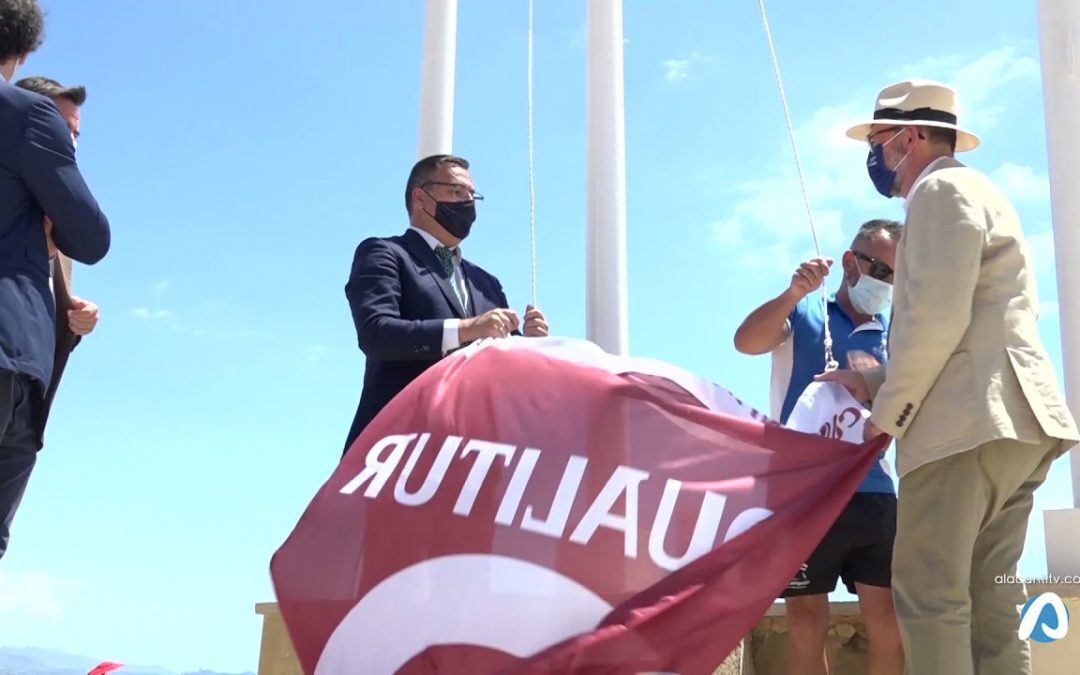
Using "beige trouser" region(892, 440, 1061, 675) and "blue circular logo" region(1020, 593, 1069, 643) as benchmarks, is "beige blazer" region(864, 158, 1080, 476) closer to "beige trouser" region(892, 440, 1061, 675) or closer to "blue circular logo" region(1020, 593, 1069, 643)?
"beige trouser" region(892, 440, 1061, 675)

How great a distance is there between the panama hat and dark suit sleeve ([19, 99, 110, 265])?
2.36 metres

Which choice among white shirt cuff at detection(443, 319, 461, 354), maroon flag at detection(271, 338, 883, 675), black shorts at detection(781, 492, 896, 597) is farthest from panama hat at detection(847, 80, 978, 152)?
white shirt cuff at detection(443, 319, 461, 354)

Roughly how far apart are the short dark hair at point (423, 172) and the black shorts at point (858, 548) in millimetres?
1952

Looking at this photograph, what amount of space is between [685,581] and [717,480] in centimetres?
30

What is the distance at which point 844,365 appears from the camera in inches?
148

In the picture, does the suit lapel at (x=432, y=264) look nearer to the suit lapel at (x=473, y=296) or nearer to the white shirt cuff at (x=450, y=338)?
the suit lapel at (x=473, y=296)

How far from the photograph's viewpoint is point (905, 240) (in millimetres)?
2965

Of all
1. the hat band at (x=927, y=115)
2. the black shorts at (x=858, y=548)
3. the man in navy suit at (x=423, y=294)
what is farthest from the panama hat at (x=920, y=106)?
the man in navy suit at (x=423, y=294)

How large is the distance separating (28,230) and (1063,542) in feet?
15.2

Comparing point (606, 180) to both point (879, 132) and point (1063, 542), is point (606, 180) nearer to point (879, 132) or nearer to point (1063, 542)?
point (879, 132)

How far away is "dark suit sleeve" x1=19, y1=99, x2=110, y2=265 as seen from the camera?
9.40 feet

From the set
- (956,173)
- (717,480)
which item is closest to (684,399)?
(717,480)

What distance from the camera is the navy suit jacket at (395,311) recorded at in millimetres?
3541

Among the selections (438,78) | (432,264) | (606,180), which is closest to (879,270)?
(432,264)
